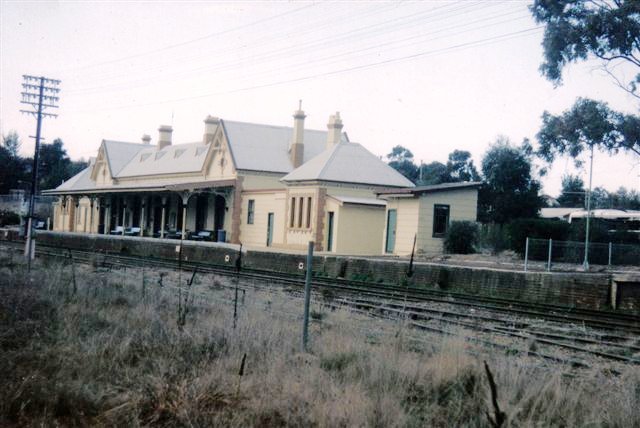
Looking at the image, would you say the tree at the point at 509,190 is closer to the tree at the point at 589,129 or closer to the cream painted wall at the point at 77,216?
the tree at the point at 589,129

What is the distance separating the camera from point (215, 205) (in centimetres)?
4006

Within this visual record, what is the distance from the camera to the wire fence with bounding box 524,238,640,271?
21609mm

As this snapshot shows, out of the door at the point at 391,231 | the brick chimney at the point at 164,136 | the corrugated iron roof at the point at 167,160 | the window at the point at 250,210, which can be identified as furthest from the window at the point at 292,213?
the brick chimney at the point at 164,136

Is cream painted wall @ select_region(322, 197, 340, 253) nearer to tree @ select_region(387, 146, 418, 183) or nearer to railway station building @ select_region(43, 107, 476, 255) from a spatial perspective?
railway station building @ select_region(43, 107, 476, 255)

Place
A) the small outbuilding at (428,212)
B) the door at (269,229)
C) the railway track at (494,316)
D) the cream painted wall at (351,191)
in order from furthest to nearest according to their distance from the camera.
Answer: the door at (269,229) < the cream painted wall at (351,191) < the small outbuilding at (428,212) < the railway track at (494,316)

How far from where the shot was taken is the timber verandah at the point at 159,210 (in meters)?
37.0

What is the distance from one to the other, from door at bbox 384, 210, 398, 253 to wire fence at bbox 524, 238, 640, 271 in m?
7.09

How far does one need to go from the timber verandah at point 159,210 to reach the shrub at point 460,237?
13253 millimetres

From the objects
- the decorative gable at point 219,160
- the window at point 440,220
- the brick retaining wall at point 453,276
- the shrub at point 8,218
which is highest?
the decorative gable at point 219,160

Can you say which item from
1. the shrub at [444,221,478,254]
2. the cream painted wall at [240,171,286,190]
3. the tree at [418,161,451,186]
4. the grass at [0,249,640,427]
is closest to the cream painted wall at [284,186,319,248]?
the cream painted wall at [240,171,286,190]

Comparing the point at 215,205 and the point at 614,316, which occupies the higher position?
the point at 215,205

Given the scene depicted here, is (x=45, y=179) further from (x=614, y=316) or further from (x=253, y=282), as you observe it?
(x=614, y=316)

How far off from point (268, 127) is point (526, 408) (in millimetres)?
38234

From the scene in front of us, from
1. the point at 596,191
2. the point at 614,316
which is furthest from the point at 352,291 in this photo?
the point at 596,191
